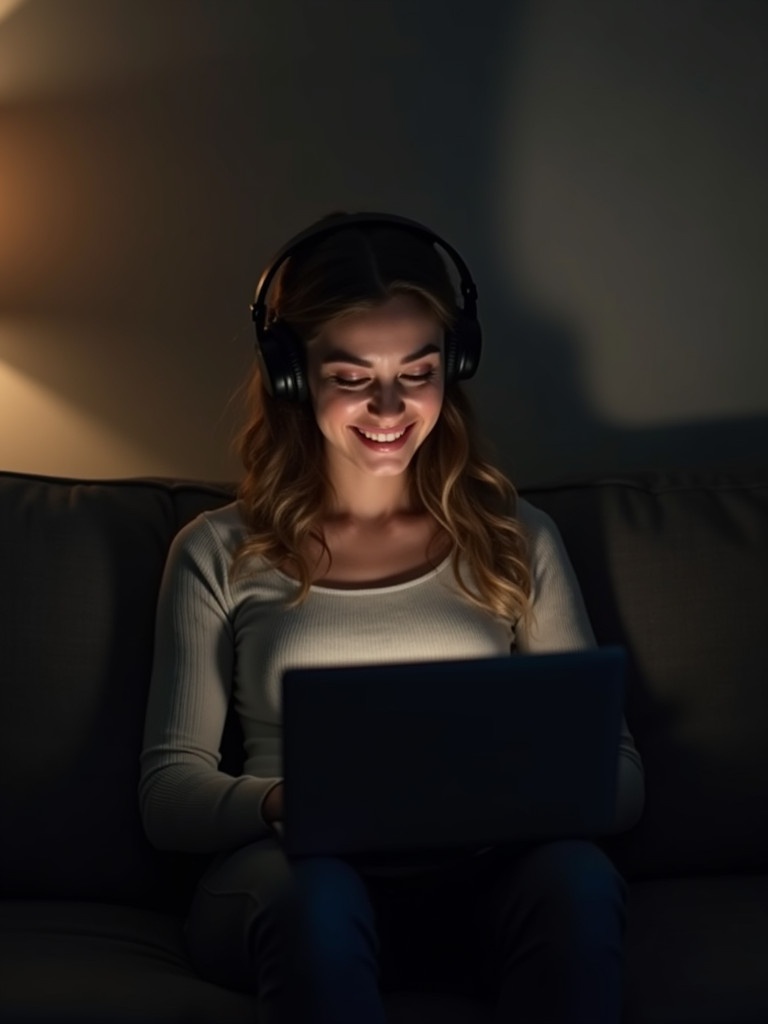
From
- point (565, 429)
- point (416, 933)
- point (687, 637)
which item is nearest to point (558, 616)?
point (687, 637)

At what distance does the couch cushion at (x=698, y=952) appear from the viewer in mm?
1468

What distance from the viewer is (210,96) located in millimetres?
2152

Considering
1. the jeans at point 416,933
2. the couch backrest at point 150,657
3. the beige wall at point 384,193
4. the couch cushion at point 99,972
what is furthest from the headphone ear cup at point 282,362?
the couch cushion at point 99,972

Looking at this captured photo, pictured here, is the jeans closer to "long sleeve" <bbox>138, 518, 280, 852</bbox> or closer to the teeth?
"long sleeve" <bbox>138, 518, 280, 852</bbox>

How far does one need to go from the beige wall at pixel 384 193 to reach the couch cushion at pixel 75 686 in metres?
0.33

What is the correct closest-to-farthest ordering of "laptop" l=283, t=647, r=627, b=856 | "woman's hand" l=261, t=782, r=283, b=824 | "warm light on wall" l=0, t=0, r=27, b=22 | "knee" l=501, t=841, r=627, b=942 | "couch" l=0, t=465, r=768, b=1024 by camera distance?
1. "laptop" l=283, t=647, r=627, b=856
2. "knee" l=501, t=841, r=627, b=942
3. "woman's hand" l=261, t=782, r=283, b=824
4. "couch" l=0, t=465, r=768, b=1024
5. "warm light on wall" l=0, t=0, r=27, b=22

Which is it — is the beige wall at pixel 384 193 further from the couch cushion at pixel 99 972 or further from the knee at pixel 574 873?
the knee at pixel 574 873

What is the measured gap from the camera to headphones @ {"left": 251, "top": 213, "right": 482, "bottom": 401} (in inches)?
67.1

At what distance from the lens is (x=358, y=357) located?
5.70ft

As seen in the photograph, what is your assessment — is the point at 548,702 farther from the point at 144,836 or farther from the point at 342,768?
the point at 144,836

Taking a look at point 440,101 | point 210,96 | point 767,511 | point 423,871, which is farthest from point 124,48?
point 423,871

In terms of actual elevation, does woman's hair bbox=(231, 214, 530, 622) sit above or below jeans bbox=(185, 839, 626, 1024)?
above

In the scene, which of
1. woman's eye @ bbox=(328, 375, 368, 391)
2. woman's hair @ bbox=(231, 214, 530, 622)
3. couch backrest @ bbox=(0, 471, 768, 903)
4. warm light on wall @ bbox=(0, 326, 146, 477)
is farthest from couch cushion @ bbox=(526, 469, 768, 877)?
warm light on wall @ bbox=(0, 326, 146, 477)

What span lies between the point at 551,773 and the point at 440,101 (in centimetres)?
120
